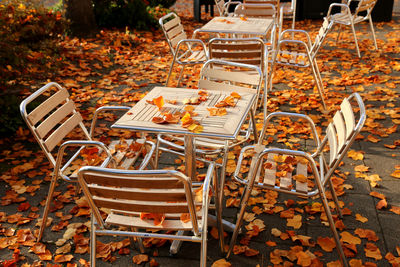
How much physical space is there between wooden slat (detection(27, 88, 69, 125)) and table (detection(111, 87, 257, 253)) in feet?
1.82

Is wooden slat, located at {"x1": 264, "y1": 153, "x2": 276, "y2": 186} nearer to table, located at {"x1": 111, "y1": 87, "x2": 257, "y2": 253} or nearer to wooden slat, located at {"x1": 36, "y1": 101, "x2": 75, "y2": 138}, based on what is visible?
table, located at {"x1": 111, "y1": 87, "x2": 257, "y2": 253}

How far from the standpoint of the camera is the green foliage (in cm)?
841

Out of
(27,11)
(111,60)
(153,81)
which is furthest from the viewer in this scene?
(111,60)

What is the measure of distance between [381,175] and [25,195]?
2.97 metres

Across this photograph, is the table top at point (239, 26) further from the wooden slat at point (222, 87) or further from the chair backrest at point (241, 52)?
the wooden slat at point (222, 87)

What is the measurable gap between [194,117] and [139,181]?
0.86 metres

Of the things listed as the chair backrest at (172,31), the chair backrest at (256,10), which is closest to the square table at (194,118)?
the chair backrest at (172,31)

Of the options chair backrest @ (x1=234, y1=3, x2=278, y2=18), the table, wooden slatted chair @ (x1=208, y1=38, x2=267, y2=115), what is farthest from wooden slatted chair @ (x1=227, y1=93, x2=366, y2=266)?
chair backrest @ (x1=234, y1=3, x2=278, y2=18)

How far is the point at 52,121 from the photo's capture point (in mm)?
2941

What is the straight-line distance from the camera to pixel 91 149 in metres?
3.30

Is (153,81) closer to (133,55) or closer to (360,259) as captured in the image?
(133,55)

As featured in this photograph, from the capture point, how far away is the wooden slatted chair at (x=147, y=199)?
1.93m

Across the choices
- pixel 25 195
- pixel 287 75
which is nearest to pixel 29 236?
pixel 25 195

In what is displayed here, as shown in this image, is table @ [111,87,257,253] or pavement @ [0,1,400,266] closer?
table @ [111,87,257,253]
